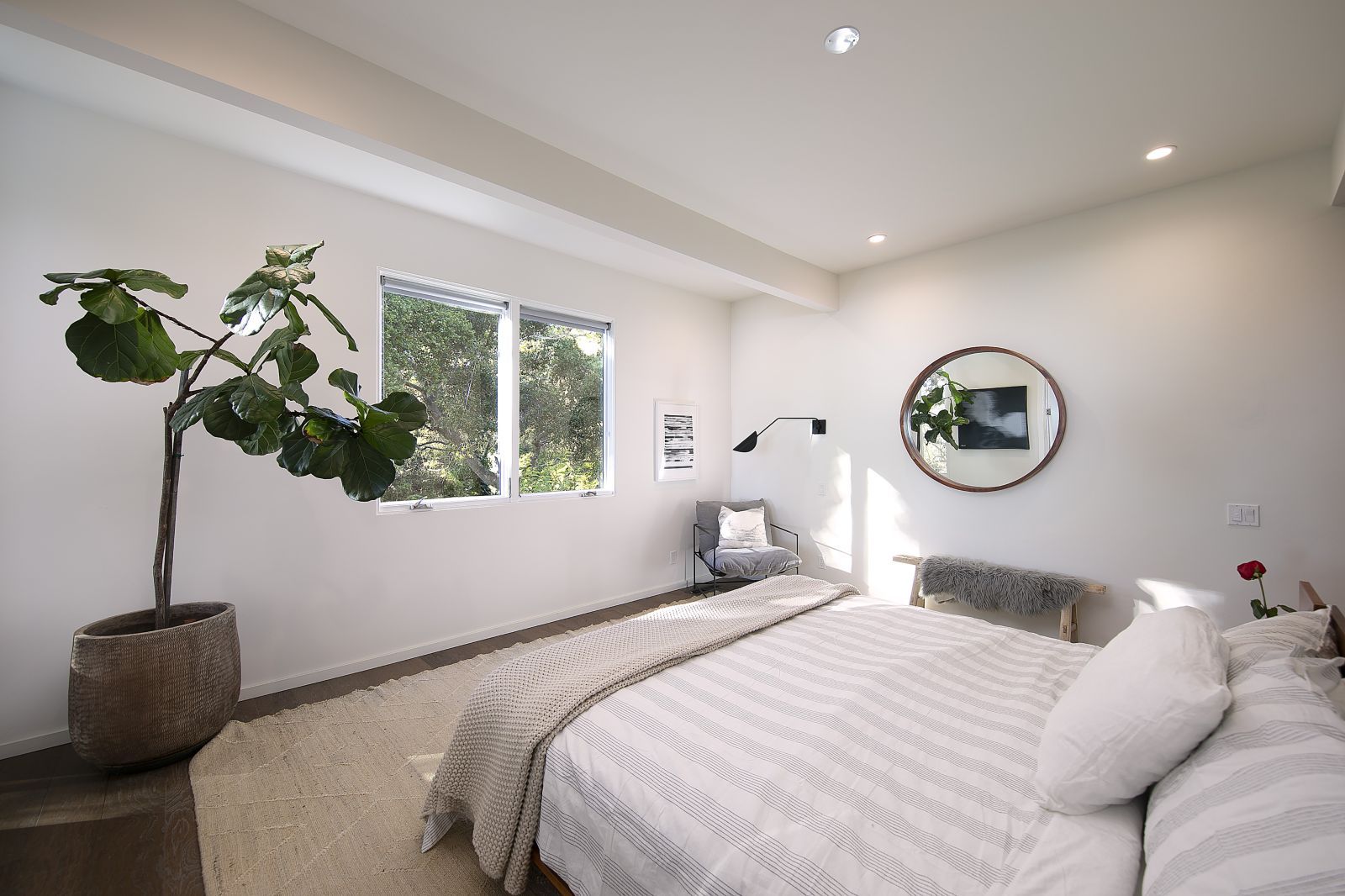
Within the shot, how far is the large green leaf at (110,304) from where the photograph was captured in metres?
1.76

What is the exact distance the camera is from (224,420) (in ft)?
6.57

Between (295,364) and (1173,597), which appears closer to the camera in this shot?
(295,364)

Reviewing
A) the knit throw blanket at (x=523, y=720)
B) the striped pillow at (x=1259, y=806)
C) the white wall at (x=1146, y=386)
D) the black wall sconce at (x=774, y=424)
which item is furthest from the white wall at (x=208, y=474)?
the striped pillow at (x=1259, y=806)

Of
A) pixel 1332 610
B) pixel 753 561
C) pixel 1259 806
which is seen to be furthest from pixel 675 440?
pixel 1259 806

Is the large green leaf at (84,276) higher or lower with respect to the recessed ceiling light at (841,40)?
lower

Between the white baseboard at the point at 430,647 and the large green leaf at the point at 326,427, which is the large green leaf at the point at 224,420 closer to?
the large green leaf at the point at 326,427

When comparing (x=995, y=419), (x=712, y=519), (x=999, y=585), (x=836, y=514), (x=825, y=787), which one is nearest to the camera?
(x=825, y=787)

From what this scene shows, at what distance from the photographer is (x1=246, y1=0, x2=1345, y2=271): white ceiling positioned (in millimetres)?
1825

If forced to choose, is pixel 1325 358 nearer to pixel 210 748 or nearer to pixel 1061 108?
pixel 1061 108

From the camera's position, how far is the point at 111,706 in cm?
207

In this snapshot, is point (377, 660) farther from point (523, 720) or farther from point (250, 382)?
point (523, 720)

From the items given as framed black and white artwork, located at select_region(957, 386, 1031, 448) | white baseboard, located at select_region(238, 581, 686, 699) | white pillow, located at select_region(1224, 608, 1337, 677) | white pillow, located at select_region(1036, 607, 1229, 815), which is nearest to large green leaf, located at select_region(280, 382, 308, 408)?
white baseboard, located at select_region(238, 581, 686, 699)

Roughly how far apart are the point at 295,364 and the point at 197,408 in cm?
36

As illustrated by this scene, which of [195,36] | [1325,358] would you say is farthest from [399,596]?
[1325,358]
